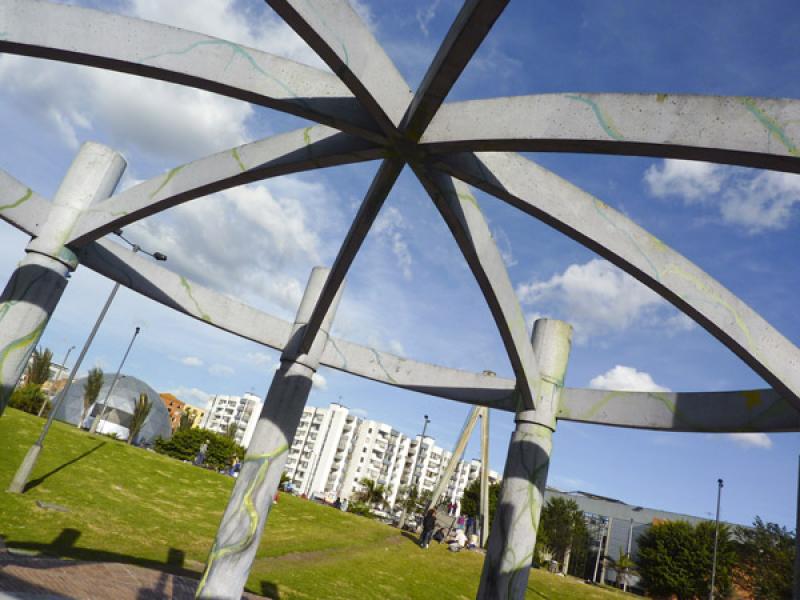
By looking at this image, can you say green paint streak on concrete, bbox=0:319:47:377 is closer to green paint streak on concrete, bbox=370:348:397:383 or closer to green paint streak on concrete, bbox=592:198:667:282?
green paint streak on concrete, bbox=370:348:397:383

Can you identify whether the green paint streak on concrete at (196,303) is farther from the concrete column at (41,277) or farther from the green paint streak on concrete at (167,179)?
the green paint streak on concrete at (167,179)

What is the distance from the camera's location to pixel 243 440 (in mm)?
125125

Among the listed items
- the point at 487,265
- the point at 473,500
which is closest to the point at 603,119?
the point at 487,265

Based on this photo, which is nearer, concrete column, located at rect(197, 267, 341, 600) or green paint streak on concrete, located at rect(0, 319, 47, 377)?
green paint streak on concrete, located at rect(0, 319, 47, 377)

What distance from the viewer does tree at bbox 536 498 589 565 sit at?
50.8m

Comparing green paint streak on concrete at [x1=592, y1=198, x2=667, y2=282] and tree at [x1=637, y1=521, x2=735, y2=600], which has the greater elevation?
Answer: green paint streak on concrete at [x1=592, y1=198, x2=667, y2=282]

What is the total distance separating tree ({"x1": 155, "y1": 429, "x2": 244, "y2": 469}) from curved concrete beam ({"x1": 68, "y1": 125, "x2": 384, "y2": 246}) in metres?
50.6

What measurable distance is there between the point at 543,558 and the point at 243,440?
99198 millimetres

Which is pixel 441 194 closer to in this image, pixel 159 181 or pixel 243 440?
pixel 159 181

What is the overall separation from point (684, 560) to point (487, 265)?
43.8 meters

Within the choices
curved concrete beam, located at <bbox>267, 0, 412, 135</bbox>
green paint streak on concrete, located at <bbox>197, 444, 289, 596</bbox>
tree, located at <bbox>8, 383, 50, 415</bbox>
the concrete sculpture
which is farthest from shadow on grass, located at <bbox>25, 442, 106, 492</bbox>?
tree, located at <bbox>8, 383, 50, 415</bbox>

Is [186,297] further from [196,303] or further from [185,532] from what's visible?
[185,532]

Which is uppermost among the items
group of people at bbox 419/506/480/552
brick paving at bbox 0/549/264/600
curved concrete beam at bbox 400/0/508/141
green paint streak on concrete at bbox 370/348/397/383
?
curved concrete beam at bbox 400/0/508/141

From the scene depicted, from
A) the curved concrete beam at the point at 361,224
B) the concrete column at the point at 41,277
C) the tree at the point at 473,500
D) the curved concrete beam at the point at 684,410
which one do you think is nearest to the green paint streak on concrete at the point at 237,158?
the curved concrete beam at the point at 361,224
